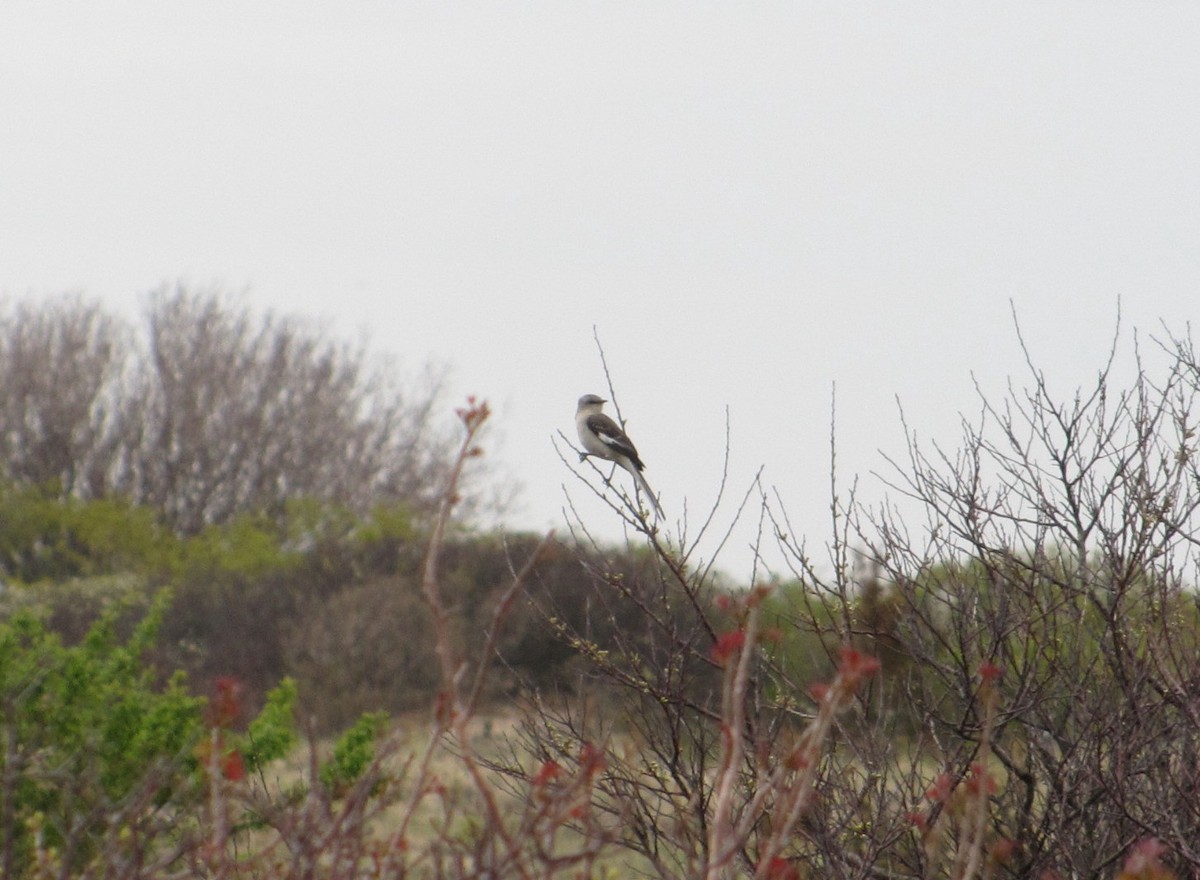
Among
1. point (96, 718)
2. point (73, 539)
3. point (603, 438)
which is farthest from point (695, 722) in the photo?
point (73, 539)

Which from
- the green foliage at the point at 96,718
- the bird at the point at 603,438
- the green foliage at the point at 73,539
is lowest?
the green foliage at the point at 96,718

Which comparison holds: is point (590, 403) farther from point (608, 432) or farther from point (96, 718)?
point (96, 718)

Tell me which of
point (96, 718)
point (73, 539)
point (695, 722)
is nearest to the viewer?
point (695, 722)

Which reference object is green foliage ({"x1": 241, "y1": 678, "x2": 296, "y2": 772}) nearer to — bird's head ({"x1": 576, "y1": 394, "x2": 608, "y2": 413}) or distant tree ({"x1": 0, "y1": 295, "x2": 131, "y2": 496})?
bird's head ({"x1": 576, "y1": 394, "x2": 608, "y2": 413})

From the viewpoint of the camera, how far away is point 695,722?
20.8 feet

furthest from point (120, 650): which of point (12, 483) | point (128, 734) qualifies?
point (12, 483)

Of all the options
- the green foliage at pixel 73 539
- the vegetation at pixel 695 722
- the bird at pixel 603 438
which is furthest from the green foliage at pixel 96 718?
the green foliage at pixel 73 539

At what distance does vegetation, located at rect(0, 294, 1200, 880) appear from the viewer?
103 inches

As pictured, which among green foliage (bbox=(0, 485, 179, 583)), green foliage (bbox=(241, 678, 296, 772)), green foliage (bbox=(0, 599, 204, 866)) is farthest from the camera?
green foliage (bbox=(0, 485, 179, 583))

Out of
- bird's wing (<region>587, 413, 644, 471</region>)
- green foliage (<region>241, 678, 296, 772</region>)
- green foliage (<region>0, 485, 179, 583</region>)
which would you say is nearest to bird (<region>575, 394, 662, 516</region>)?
bird's wing (<region>587, 413, 644, 471</region>)

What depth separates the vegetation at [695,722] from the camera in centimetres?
262

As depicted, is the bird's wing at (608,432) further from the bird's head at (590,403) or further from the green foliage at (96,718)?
the green foliage at (96,718)

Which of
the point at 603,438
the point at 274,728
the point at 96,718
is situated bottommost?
the point at 96,718

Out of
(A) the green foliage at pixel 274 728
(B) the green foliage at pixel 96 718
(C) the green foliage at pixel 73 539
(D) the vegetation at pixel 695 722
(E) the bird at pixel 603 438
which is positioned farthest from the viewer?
(C) the green foliage at pixel 73 539
